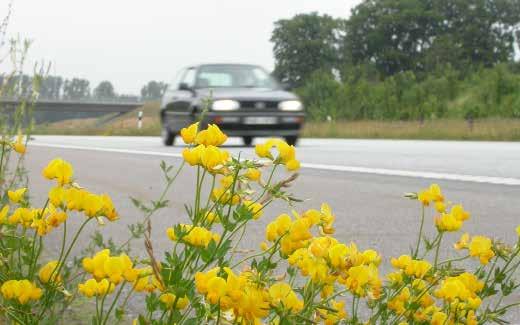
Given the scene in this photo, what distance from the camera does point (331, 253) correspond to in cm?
146

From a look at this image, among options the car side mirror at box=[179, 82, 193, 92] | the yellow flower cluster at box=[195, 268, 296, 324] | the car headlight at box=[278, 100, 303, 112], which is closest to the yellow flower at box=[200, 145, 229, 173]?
the yellow flower cluster at box=[195, 268, 296, 324]

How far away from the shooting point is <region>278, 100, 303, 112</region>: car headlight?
1429 cm

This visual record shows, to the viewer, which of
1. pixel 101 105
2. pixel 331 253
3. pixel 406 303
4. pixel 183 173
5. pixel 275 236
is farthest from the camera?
pixel 101 105

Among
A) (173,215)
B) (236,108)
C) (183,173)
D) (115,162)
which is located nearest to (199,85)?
(236,108)

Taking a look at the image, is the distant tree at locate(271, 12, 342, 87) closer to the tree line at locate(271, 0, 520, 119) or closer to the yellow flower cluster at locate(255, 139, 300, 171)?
the tree line at locate(271, 0, 520, 119)

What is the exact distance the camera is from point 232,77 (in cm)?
1519

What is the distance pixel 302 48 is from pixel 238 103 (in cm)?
7424

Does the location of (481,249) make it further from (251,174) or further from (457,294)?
(251,174)

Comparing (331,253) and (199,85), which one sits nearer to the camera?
(331,253)

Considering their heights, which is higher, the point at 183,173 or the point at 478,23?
the point at 478,23

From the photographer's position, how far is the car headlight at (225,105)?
1391 cm

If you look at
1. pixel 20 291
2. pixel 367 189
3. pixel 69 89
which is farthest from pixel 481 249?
pixel 69 89

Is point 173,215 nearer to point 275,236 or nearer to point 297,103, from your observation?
point 275,236

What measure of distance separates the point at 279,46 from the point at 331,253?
89.1 meters
